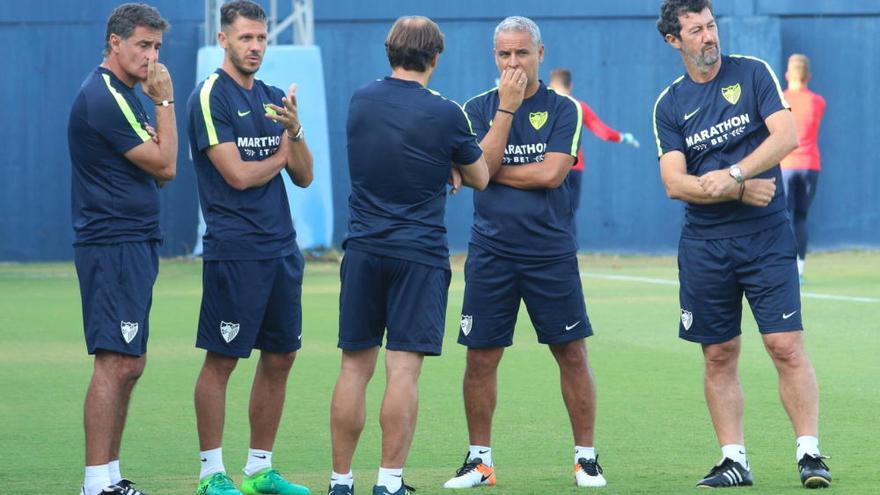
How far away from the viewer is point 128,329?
633cm

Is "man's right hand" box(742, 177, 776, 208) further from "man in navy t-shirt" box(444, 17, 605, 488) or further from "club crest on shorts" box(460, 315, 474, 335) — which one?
"club crest on shorts" box(460, 315, 474, 335)

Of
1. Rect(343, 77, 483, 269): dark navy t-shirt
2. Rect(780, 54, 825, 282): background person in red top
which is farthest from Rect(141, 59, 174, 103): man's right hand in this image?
Rect(780, 54, 825, 282): background person in red top

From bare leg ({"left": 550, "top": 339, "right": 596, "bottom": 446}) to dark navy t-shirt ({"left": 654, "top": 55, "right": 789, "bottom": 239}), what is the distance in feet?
2.54

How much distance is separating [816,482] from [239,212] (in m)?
2.72

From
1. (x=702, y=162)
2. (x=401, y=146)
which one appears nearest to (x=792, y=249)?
(x=702, y=162)

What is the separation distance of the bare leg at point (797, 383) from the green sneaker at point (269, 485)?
7.05ft

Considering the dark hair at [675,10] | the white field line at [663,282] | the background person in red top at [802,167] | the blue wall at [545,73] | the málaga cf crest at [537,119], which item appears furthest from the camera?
the blue wall at [545,73]

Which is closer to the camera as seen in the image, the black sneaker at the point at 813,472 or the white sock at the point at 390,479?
the white sock at the point at 390,479

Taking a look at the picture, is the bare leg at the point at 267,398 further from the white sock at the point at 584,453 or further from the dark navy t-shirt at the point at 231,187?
the white sock at the point at 584,453

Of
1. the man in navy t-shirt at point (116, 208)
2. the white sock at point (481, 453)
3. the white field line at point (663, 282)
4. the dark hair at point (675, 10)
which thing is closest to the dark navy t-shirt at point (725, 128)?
the dark hair at point (675, 10)

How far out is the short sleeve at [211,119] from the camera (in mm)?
6512

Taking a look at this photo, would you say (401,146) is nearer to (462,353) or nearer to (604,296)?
(462,353)

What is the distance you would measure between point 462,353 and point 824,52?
484 inches

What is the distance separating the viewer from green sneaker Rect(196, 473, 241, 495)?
252 inches
